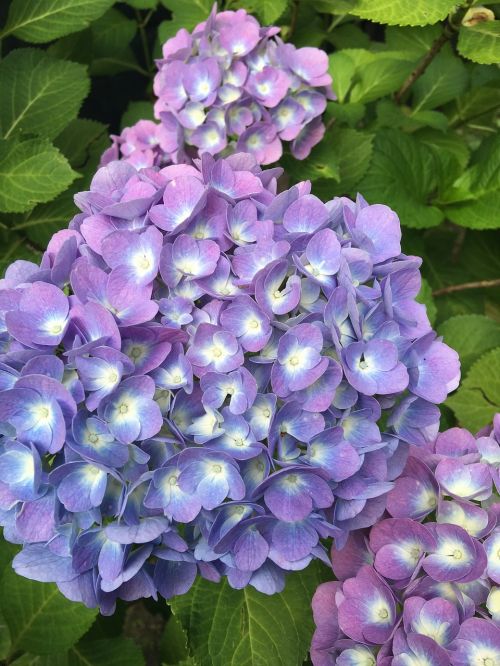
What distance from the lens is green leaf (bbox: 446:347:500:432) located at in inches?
44.4

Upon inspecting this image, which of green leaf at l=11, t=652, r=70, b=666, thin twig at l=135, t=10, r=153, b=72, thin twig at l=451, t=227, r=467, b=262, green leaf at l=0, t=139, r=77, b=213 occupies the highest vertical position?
green leaf at l=0, t=139, r=77, b=213

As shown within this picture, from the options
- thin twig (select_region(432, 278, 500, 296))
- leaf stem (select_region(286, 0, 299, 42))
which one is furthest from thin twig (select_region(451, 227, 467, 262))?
leaf stem (select_region(286, 0, 299, 42))

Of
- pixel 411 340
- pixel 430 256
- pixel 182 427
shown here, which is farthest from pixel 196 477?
pixel 430 256

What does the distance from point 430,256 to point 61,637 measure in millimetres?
1106

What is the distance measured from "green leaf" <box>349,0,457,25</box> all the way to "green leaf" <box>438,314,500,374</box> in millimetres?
514

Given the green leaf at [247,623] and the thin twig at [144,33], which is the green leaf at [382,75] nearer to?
the thin twig at [144,33]

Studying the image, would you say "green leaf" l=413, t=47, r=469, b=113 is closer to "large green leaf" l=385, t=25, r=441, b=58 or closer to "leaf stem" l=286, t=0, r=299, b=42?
"large green leaf" l=385, t=25, r=441, b=58

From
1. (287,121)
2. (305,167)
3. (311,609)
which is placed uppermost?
(287,121)

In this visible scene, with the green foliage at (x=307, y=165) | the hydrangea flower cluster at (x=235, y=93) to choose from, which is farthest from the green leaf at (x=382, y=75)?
the hydrangea flower cluster at (x=235, y=93)

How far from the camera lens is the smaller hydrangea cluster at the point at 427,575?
0.67 meters

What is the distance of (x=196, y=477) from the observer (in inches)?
25.1

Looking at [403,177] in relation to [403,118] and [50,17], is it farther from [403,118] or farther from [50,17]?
[50,17]

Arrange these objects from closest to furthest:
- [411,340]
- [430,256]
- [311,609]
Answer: [411,340] → [311,609] → [430,256]

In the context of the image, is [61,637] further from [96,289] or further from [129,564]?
[96,289]
